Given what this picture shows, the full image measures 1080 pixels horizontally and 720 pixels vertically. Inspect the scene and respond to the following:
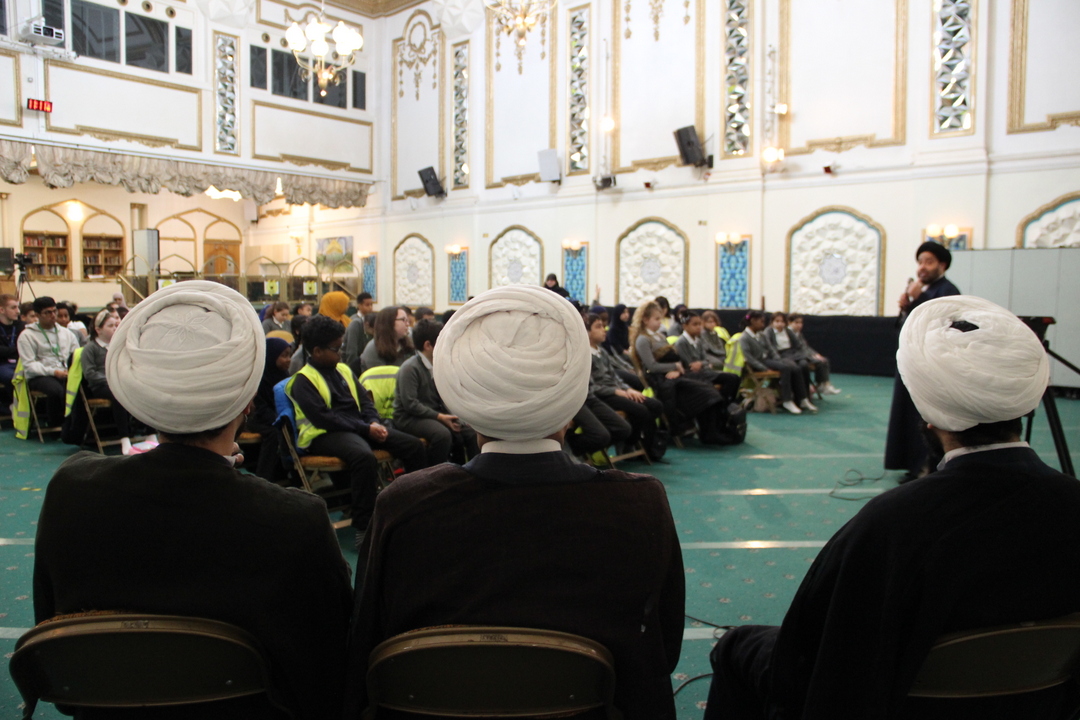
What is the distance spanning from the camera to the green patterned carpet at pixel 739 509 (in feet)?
9.34

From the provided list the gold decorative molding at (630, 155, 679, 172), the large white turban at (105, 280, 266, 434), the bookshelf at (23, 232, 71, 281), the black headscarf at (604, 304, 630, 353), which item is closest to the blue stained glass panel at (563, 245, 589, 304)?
the gold decorative molding at (630, 155, 679, 172)

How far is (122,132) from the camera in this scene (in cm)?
1244

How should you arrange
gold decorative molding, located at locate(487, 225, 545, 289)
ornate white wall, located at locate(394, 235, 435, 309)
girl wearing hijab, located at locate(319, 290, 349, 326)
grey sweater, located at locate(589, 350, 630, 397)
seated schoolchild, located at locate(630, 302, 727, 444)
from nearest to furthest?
grey sweater, located at locate(589, 350, 630, 397) < seated schoolchild, located at locate(630, 302, 727, 444) < girl wearing hijab, located at locate(319, 290, 349, 326) < gold decorative molding, located at locate(487, 225, 545, 289) < ornate white wall, located at locate(394, 235, 435, 309)

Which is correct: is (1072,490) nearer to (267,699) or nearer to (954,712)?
(954,712)

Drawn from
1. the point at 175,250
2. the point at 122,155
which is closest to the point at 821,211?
the point at 122,155

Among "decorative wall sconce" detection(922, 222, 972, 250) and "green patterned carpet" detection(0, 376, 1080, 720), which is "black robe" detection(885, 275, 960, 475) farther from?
"decorative wall sconce" detection(922, 222, 972, 250)

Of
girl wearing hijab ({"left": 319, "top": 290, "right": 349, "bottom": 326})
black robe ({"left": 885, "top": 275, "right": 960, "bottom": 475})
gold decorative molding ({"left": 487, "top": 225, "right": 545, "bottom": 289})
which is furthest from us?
gold decorative molding ({"left": 487, "top": 225, "right": 545, "bottom": 289})

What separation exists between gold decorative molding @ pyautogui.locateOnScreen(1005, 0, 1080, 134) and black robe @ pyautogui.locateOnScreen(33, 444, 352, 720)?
10828 millimetres

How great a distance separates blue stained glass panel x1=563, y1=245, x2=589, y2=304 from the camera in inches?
525

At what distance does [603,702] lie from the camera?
1172 mm

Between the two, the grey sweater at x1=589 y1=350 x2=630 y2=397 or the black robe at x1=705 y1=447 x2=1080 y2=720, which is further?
the grey sweater at x1=589 y1=350 x2=630 y2=397

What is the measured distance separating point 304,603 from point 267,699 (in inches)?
6.7

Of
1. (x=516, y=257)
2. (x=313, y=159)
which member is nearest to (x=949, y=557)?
(x=516, y=257)

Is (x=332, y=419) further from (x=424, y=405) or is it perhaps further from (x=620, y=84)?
(x=620, y=84)
